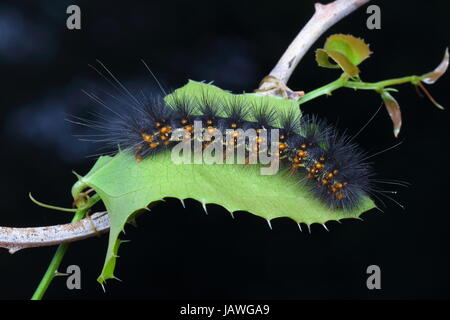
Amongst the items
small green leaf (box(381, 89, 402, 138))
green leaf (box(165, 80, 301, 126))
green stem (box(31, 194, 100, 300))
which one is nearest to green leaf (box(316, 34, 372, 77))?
small green leaf (box(381, 89, 402, 138))

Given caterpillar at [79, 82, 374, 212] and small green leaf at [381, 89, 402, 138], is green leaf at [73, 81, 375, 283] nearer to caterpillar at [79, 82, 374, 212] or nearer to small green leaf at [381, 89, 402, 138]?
caterpillar at [79, 82, 374, 212]

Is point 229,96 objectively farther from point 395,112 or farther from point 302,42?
point 395,112

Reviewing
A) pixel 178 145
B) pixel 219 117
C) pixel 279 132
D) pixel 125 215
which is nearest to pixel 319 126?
pixel 279 132

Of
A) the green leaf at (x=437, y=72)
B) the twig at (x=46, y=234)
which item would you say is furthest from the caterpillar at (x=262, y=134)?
the green leaf at (x=437, y=72)

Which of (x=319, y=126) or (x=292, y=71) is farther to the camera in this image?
(x=292, y=71)

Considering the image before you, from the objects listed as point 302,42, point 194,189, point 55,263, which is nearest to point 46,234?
point 55,263

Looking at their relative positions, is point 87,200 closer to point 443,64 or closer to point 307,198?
point 307,198
